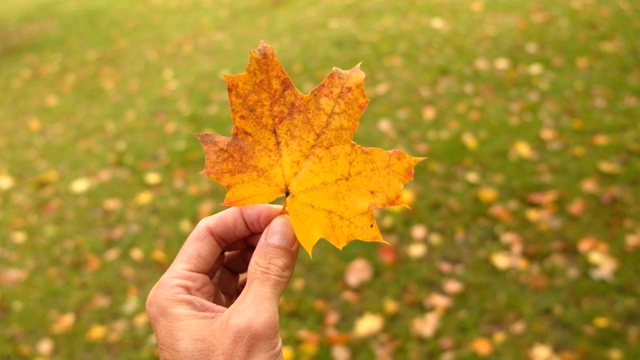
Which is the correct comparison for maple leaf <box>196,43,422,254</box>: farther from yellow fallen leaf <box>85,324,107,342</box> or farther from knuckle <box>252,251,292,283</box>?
yellow fallen leaf <box>85,324,107,342</box>

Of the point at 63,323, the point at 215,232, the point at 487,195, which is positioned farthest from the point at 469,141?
the point at 63,323

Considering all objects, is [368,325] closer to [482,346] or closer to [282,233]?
[482,346]

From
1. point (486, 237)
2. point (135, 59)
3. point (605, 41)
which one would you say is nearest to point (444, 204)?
point (486, 237)

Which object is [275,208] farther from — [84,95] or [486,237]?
[84,95]

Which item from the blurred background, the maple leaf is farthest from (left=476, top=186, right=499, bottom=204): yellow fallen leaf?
the maple leaf

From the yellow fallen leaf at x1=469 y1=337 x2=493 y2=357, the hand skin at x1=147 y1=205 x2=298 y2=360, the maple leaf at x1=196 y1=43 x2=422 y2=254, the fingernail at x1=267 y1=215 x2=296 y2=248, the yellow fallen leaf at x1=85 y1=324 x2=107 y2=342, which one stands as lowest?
the yellow fallen leaf at x1=469 y1=337 x2=493 y2=357

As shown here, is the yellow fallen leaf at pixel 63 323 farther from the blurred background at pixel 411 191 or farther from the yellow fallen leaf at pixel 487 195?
the yellow fallen leaf at pixel 487 195
